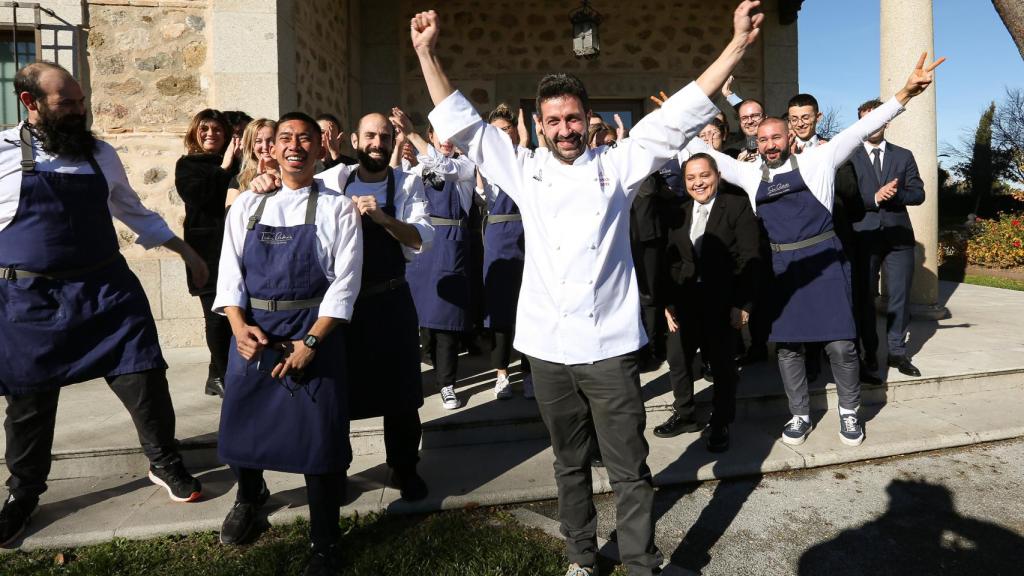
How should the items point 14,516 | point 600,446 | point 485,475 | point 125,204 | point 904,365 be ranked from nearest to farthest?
point 600,446 → point 14,516 → point 125,204 → point 485,475 → point 904,365

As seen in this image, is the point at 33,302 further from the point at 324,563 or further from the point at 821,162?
the point at 821,162

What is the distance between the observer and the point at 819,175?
365cm

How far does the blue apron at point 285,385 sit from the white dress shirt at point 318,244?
1.1 inches

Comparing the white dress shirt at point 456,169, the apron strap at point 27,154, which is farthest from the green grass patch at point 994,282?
the apron strap at point 27,154

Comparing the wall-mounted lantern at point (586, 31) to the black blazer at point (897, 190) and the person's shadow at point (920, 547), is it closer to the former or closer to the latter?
the black blazer at point (897, 190)

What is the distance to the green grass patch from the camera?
10.5m

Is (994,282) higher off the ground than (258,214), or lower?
lower

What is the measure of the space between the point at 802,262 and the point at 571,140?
2.08 m

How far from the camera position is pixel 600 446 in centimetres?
247

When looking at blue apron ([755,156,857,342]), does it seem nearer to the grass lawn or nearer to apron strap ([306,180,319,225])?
the grass lawn

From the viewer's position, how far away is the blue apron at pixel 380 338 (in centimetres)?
296

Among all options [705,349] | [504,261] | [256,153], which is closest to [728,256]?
[705,349]

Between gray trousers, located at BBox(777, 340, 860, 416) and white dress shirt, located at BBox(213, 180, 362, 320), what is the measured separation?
8.48 feet

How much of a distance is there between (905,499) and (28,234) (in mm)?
4135
